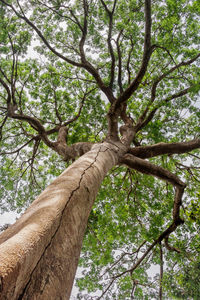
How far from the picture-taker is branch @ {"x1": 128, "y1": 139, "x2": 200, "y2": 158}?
4.98 meters

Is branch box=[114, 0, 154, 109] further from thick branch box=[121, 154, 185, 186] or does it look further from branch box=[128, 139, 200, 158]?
thick branch box=[121, 154, 185, 186]

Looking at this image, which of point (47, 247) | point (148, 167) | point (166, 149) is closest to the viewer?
point (47, 247)

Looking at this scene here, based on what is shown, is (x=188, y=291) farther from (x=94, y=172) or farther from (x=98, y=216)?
(x=94, y=172)

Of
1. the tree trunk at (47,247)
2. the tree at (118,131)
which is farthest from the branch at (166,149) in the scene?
the tree trunk at (47,247)

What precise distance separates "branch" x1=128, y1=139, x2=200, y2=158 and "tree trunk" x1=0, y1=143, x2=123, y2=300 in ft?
12.0

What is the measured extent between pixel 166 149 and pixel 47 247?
4.49 metres

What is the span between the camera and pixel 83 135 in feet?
25.0

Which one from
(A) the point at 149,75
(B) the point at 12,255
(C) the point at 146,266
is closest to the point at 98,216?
(C) the point at 146,266

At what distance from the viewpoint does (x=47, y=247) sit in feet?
3.76

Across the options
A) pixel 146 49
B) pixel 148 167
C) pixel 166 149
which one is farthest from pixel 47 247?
pixel 166 149

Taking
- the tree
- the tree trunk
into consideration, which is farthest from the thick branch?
the tree trunk

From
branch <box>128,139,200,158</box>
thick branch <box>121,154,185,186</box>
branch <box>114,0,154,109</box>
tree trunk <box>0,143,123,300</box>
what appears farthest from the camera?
branch <box>128,139,200,158</box>

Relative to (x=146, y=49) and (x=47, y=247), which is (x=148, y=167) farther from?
(x=47, y=247)

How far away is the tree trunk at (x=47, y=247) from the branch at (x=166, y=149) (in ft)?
12.0
